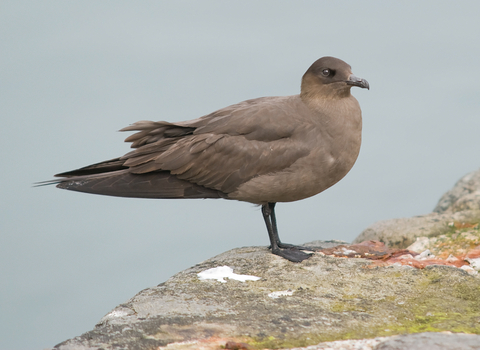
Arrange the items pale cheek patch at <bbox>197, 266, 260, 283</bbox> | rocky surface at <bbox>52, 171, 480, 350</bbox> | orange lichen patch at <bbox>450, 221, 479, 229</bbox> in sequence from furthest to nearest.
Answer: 1. orange lichen patch at <bbox>450, 221, 479, 229</bbox>
2. pale cheek patch at <bbox>197, 266, 260, 283</bbox>
3. rocky surface at <bbox>52, 171, 480, 350</bbox>

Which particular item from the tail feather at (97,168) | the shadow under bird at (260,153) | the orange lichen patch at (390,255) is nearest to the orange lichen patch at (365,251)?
the orange lichen patch at (390,255)

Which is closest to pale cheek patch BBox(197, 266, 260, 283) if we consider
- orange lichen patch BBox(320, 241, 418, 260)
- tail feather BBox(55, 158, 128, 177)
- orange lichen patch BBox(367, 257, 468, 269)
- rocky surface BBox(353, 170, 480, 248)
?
orange lichen patch BBox(367, 257, 468, 269)

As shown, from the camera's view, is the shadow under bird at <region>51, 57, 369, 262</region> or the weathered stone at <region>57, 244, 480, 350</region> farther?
the shadow under bird at <region>51, 57, 369, 262</region>

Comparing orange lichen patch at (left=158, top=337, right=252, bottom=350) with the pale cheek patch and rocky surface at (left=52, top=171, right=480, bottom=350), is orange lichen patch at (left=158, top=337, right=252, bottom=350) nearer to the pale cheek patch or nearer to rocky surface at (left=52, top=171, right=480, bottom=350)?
rocky surface at (left=52, top=171, right=480, bottom=350)

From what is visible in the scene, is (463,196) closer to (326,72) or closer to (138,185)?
(326,72)

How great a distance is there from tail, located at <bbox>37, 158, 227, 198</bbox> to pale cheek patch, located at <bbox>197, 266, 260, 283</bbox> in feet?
3.19

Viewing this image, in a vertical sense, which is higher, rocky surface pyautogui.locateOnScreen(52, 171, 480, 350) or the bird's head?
the bird's head

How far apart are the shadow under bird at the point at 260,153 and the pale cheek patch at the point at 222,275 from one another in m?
0.71

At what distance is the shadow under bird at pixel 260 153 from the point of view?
5930mm

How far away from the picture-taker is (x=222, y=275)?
541cm

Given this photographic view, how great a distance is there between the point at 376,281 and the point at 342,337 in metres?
1.29

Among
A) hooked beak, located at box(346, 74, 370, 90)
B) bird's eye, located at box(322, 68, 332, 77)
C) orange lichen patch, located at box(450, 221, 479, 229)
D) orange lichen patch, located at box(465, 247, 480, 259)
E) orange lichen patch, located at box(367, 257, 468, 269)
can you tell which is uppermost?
bird's eye, located at box(322, 68, 332, 77)

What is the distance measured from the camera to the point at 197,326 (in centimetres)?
421

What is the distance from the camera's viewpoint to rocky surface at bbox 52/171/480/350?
3932mm
